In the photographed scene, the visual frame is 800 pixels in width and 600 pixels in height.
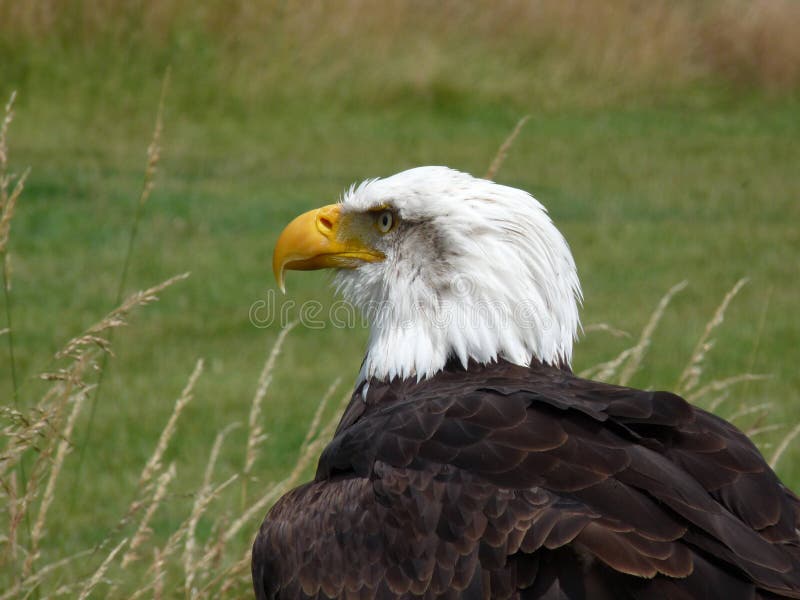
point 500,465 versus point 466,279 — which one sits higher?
point 466,279

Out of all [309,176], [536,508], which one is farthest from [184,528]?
[309,176]

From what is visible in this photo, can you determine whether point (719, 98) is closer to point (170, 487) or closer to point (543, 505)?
point (170, 487)

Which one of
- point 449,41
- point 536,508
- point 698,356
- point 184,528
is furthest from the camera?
point 449,41

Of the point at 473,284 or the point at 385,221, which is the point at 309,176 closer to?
the point at 385,221

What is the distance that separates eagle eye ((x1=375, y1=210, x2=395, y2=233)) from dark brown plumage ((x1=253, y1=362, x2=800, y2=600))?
833mm

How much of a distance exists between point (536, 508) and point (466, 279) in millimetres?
1168

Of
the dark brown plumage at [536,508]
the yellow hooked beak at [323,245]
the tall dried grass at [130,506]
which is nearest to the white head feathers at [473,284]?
the yellow hooked beak at [323,245]

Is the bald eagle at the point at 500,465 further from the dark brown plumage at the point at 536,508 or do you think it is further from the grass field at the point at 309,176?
the grass field at the point at 309,176

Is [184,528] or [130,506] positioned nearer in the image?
[184,528]

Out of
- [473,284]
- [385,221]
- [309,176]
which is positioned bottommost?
[309,176]

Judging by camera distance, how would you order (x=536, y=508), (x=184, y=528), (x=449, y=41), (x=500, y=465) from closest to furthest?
(x=536, y=508) < (x=500, y=465) < (x=184, y=528) < (x=449, y=41)

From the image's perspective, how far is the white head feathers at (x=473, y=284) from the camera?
429 centimetres

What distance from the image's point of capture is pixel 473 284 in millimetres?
4309

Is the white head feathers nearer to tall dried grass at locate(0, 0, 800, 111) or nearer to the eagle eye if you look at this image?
the eagle eye
